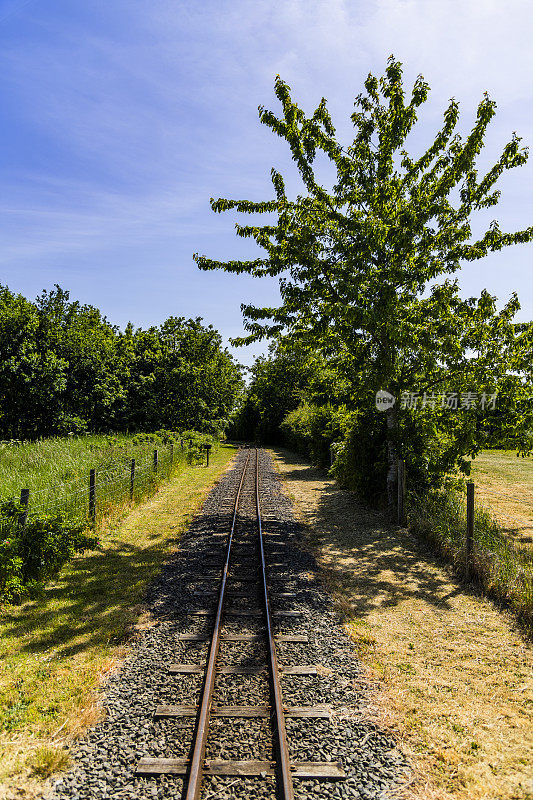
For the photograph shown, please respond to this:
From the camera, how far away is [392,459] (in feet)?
44.4

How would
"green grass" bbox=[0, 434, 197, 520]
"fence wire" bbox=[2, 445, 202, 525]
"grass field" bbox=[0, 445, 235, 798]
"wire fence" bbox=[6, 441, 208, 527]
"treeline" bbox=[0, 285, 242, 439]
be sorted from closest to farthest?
"grass field" bbox=[0, 445, 235, 798] < "wire fence" bbox=[6, 441, 208, 527] < "fence wire" bbox=[2, 445, 202, 525] < "green grass" bbox=[0, 434, 197, 520] < "treeline" bbox=[0, 285, 242, 439]

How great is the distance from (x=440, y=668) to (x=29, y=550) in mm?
6854

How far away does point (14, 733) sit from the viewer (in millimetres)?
4359

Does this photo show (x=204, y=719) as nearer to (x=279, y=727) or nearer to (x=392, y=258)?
(x=279, y=727)

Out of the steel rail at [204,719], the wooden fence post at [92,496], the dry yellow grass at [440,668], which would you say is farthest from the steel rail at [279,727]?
the wooden fence post at [92,496]

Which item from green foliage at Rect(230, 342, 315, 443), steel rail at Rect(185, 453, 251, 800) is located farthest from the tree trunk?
green foliage at Rect(230, 342, 315, 443)

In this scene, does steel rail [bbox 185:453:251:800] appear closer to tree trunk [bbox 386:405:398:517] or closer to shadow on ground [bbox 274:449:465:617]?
shadow on ground [bbox 274:449:465:617]

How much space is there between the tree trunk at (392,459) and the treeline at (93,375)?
1620 centimetres

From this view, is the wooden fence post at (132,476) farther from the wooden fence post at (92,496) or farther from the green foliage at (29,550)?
the green foliage at (29,550)

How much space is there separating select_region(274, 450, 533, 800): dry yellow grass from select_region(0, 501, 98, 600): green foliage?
5182 mm

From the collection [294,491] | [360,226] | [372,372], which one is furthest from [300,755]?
[294,491]

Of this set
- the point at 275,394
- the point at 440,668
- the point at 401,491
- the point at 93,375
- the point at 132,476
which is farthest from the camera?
the point at 275,394

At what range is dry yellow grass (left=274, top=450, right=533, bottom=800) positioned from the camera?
157 inches

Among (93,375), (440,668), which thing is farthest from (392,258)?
(93,375)
